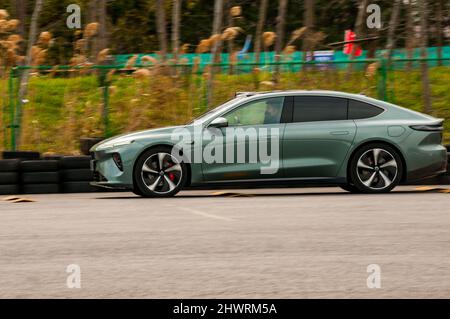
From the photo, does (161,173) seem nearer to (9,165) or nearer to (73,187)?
(73,187)

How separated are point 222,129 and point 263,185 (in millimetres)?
967

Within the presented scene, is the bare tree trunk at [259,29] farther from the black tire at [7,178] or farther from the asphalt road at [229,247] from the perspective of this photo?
the asphalt road at [229,247]

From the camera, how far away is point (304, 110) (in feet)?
46.0

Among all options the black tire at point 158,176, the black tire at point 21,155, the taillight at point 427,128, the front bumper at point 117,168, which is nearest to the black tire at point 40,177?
the black tire at point 21,155

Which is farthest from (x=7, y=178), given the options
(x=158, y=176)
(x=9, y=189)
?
(x=158, y=176)

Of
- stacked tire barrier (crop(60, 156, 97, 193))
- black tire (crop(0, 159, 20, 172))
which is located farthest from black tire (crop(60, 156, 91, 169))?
black tire (crop(0, 159, 20, 172))

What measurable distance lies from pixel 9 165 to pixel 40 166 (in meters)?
0.48

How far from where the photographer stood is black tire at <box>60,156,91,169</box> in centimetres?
1570

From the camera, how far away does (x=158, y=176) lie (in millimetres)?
13734

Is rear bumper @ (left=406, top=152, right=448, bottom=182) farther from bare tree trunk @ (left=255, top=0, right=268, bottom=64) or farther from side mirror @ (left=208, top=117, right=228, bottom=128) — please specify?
bare tree trunk @ (left=255, top=0, right=268, bottom=64)

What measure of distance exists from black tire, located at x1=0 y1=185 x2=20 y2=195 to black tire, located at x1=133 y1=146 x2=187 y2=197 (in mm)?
2731
